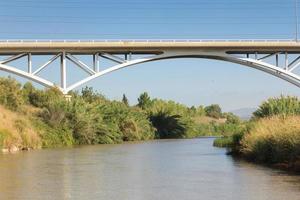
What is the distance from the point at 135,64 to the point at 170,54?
3314 mm

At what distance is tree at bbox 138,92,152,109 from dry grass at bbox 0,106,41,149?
134 feet

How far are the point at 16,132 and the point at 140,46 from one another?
18.3m

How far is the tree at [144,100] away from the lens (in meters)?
84.3

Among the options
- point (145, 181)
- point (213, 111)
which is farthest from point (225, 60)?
point (213, 111)

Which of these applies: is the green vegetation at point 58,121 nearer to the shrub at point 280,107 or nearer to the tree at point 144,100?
the shrub at point 280,107

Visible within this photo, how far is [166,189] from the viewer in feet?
52.9

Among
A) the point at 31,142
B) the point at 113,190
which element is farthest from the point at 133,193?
the point at 31,142

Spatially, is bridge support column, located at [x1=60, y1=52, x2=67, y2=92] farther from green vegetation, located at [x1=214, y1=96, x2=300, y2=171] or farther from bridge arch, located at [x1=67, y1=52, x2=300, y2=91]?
green vegetation, located at [x1=214, y1=96, x2=300, y2=171]

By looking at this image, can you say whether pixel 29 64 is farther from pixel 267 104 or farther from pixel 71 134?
pixel 267 104

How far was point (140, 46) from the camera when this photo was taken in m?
54.6

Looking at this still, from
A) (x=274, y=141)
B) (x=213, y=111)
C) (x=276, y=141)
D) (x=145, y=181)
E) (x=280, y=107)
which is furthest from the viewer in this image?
(x=213, y=111)

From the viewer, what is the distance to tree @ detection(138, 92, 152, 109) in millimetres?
84319

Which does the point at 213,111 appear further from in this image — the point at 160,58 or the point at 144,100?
the point at 160,58

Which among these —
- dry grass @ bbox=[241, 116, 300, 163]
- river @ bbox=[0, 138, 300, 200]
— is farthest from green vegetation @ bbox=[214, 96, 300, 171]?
river @ bbox=[0, 138, 300, 200]
